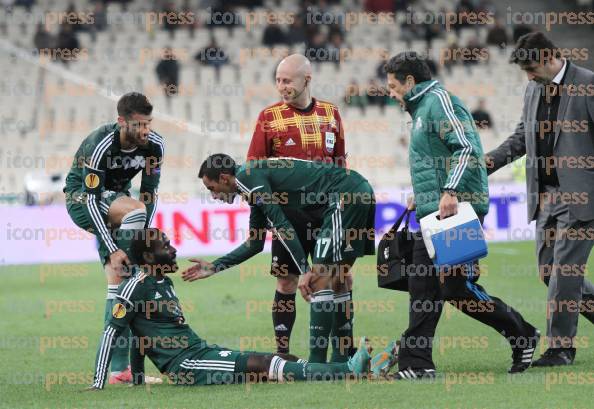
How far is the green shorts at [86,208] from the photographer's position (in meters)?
9.50

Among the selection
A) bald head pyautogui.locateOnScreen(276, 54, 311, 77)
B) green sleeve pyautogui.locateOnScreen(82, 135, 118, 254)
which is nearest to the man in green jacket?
bald head pyautogui.locateOnScreen(276, 54, 311, 77)

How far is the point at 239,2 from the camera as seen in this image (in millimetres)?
31797

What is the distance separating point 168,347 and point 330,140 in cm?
238

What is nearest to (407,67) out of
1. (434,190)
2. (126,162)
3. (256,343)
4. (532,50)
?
(434,190)

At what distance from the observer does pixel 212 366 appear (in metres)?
8.61

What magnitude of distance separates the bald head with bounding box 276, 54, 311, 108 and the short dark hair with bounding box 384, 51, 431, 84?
4.09ft

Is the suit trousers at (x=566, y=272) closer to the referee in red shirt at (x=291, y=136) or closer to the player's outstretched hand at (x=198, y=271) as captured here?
the referee in red shirt at (x=291, y=136)

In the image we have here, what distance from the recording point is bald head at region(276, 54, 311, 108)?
389 inches

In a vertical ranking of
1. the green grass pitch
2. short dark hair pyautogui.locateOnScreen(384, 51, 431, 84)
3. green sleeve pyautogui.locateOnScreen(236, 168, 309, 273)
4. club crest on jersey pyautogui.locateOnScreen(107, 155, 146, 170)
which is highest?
short dark hair pyautogui.locateOnScreen(384, 51, 431, 84)

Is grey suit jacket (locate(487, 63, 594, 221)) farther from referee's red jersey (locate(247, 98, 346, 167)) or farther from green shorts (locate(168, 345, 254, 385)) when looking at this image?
green shorts (locate(168, 345, 254, 385))

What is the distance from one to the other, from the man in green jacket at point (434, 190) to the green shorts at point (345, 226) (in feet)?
1.58

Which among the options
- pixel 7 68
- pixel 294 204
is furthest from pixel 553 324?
pixel 7 68

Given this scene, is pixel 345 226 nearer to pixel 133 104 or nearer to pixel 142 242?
pixel 142 242

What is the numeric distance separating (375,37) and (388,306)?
725 inches
